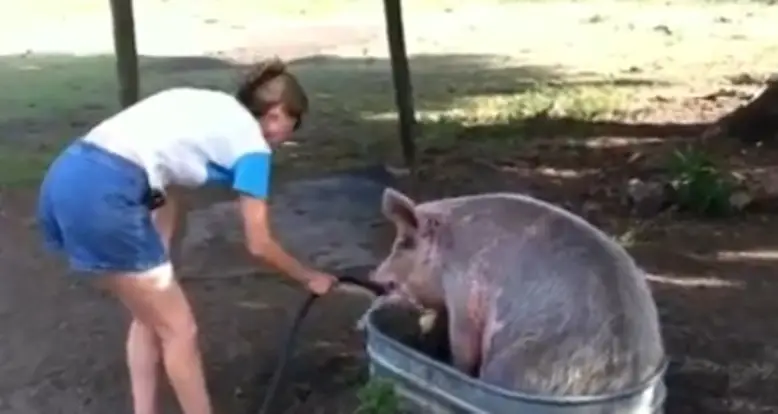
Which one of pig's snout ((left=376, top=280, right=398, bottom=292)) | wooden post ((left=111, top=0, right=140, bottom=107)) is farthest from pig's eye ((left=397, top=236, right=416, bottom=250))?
wooden post ((left=111, top=0, right=140, bottom=107))

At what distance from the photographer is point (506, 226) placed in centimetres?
387

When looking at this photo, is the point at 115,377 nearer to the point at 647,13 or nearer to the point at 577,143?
the point at 577,143

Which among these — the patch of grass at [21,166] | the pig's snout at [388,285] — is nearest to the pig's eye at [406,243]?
the pig's snout at [388,285]

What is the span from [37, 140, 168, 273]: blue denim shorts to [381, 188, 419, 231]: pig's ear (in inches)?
27.0

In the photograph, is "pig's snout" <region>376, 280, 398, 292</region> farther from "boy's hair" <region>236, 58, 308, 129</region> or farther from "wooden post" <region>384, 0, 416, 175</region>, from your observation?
"wooden post" <region>384, 0, 416, 175</region>

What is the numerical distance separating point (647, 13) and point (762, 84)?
5.99 meters

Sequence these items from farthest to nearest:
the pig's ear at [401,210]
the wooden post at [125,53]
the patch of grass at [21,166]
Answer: the patch of grass at [21,166]
the wooden post at [125,53]
the pig's ear at [401,210]

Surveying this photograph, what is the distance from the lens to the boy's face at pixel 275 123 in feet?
13.5

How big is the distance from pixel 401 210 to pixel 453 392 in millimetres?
616

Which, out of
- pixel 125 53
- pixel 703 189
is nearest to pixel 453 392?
pixel 125 53

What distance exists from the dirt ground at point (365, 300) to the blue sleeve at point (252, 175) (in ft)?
3.39

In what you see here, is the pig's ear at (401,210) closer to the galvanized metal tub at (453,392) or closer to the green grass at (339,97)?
the galvanized metal tub at (453,392)

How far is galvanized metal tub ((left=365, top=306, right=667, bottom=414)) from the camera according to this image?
330 cm

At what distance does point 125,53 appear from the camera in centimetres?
676
